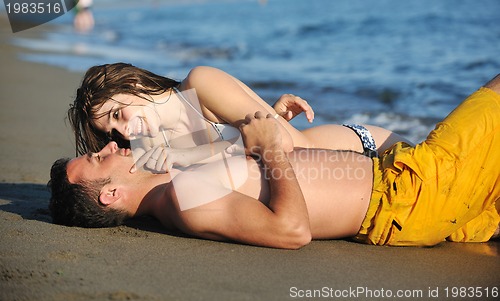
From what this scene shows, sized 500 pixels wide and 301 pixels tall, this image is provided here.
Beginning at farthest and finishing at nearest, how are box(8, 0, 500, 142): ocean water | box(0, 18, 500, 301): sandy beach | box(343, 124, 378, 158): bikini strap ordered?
box(8, 0, 500, 142): ocean water < box(343, 124, 378, 158): bikini strap < box(0, 18, 500, 301): sandy beach

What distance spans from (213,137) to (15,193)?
1.52 m

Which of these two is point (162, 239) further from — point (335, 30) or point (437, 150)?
point (335, 30)

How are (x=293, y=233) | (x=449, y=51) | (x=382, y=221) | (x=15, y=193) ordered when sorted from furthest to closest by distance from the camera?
1. (x=449, y=51)
2. (x=15, y=193)
3. (x=382, y=221)
4. (x=293, y=233)

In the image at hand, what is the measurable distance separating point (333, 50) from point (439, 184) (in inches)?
368

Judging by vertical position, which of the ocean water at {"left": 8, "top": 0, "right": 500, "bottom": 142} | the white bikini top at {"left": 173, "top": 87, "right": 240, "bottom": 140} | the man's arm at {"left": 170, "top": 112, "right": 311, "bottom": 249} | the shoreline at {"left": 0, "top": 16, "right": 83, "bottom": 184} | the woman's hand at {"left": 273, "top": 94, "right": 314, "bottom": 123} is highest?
the woman's hand at {"left": 273, "top": 94, "right": 314, "bottom": 123}

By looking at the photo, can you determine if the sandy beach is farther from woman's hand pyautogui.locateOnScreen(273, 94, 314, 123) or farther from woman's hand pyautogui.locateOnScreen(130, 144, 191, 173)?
woman's hand pyautogui.locateOnScreen(273, 94, 314, 123)

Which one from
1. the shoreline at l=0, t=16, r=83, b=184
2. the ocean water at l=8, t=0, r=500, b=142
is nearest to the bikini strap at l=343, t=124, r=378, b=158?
the ocean water at l=8, t=0, r=500, b=142

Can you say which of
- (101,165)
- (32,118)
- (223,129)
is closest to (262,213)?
(223,129)

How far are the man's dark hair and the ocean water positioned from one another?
10.3 ft

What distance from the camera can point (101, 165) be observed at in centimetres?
336

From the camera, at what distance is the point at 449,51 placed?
11.3m

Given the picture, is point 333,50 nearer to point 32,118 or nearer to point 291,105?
point 32,118

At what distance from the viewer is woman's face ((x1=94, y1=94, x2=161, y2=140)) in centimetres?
371

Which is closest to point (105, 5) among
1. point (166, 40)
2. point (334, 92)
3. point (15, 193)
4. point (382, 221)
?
point (166, 40)
